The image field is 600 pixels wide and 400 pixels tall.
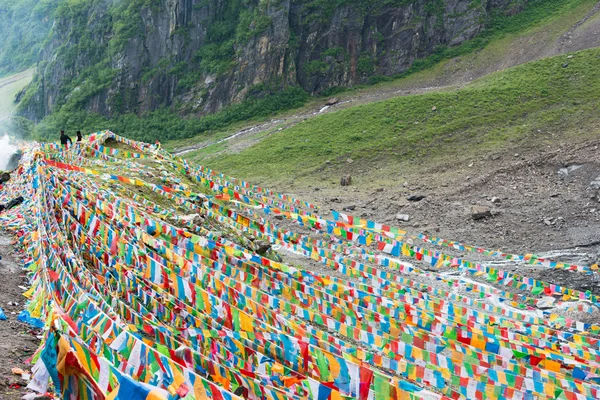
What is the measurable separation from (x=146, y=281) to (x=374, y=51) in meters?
59.2

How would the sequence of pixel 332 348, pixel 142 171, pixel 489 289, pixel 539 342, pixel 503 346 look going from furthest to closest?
1. pixel 142 171
2. pixel 489 289
3. pixel 539 342
4. pixel 503 346
5. pixel 332 348

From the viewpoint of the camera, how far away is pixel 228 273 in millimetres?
7453

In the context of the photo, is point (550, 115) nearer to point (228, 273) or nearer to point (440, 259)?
point (440, 259)

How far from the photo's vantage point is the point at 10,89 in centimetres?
9300

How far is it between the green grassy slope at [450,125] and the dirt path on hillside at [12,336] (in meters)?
23.9

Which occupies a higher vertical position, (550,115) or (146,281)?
(146,281)

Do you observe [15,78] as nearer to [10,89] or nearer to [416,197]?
[10,89]

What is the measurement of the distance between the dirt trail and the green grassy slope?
6.26m

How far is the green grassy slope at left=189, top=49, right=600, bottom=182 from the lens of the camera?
28.1m

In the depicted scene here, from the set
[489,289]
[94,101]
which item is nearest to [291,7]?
[94,101]

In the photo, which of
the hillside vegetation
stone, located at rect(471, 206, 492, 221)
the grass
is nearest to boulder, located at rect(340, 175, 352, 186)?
stone, located at rect(471, 206, 492, 221)

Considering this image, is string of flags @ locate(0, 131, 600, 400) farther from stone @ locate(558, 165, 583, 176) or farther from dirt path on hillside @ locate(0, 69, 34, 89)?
dirt path on hillside @ locate(0, 69, 34, 89)

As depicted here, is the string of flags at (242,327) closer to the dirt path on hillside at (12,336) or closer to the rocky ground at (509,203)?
the dirt path on hillside at (12,336)

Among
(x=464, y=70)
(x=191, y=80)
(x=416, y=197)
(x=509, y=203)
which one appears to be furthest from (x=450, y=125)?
(x=191, y=80)
